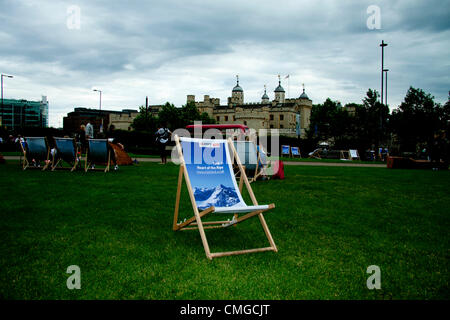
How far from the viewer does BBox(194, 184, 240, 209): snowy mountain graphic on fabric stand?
424 centimetres

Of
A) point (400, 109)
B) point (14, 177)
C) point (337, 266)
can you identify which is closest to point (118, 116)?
point (400, 109)

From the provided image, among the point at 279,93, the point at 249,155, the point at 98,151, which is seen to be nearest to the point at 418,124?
the point at 249,155

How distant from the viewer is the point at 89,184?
25.6 ft

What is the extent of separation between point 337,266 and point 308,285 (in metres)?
0.56

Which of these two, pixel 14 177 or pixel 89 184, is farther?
pixel 14 177

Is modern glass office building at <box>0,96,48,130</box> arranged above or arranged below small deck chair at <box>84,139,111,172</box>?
above

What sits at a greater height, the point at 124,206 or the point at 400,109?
the point at 400,109

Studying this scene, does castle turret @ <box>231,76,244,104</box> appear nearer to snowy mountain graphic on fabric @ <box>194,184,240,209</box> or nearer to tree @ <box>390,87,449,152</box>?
tree @ <box>390,87,449,152</box>

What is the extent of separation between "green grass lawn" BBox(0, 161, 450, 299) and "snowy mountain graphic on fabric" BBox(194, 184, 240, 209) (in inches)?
16.8

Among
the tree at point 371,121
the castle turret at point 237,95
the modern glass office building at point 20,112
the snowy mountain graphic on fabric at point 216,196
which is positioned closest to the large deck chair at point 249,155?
the snowy mountain graphic on fabric at point 216,196

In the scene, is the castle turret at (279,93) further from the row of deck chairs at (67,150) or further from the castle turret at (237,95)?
the row of deck chairs at (67,150)

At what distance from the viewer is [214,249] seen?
3.86 meters

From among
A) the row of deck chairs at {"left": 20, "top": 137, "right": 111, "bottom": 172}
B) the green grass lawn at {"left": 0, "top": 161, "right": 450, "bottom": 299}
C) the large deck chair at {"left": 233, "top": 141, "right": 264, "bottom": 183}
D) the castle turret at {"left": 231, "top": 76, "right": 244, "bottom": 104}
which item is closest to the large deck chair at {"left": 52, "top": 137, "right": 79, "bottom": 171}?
the row of deck chairs at {"left": 20, "top": 137, "right": 111, "bottom": 172}
